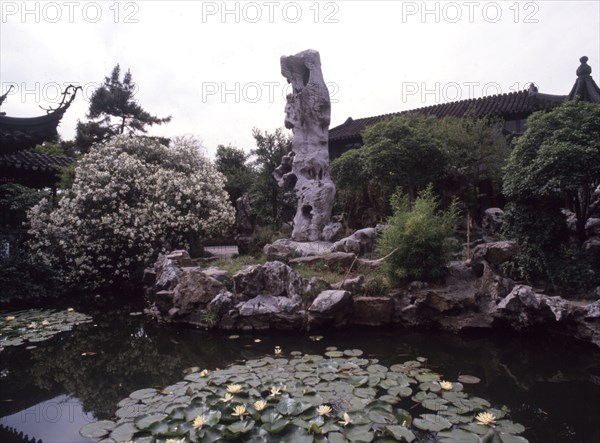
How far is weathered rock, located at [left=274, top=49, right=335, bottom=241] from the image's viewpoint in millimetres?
9164

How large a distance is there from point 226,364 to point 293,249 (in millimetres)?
3983

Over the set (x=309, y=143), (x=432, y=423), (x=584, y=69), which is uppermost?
(x=584, y=69)

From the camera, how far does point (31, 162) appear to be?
895cm

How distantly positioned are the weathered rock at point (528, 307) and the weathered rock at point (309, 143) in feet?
15.3

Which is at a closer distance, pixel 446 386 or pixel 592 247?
pixel 446 386

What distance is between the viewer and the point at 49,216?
26.9 feet

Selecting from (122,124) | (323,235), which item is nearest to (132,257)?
(323,235)

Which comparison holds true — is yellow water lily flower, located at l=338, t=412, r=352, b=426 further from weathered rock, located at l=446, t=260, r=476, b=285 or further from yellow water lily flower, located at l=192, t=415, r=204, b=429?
weathered rock, located at l=446, t=260, r=476, b=285

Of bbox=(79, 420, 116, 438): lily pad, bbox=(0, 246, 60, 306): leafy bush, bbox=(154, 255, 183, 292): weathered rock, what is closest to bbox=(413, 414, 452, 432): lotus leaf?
bbox=(79, 420, 116, 438): lily pad

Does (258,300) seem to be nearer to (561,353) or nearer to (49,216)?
(561,353)

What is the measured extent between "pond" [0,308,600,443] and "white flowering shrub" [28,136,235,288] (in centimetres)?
275

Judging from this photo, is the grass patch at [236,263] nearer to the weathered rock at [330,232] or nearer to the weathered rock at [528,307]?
the weathered rock at [330,232]

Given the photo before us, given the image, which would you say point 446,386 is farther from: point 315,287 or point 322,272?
point 322,272

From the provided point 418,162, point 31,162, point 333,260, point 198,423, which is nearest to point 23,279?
point 31,162
